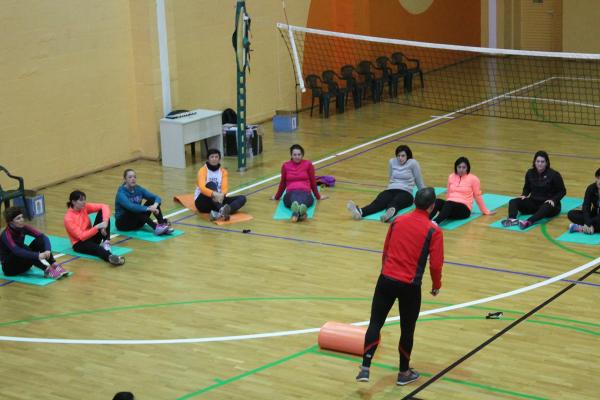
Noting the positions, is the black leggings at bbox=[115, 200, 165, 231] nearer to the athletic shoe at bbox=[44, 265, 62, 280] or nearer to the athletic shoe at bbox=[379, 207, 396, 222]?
the athletic shoe at bbox=[44, 265, 62, 280]

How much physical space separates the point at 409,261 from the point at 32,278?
4731mm

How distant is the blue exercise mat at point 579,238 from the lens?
10.7 metres

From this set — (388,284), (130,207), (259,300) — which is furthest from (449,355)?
(130,207)

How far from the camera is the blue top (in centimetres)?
1128

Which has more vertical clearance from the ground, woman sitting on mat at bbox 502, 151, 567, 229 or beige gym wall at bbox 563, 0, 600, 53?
beige gym wall at bbox 563, 0, 600, 53

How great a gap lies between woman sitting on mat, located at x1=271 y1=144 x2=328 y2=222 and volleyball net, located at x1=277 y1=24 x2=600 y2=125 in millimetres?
4887

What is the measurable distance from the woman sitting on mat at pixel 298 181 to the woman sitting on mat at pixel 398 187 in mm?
592

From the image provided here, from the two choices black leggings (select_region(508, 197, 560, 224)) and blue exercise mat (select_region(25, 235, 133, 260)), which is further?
black leggings (select_region(508, 197, 560, 224))

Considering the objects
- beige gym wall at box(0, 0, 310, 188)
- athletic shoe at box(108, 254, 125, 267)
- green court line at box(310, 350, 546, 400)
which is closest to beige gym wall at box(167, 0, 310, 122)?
beige gym wall at box(0, 0, 310, 188)

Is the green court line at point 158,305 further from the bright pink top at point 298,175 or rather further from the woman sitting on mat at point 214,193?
the bright pink top at point 298,175

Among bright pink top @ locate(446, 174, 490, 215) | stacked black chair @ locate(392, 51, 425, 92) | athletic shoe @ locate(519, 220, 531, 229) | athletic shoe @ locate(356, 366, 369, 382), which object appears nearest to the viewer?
athletic shoe @ locate(356, 366, 369, 382)

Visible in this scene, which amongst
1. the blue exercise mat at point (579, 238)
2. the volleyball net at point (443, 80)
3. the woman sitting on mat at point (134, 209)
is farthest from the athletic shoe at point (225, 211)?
the volleyball net at point (443, 80)

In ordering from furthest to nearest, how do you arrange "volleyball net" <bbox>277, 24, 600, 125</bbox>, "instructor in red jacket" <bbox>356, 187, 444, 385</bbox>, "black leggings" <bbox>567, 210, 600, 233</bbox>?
"volleyball net" <bbox>277, 24, 600, 125</bbox>, "black leggings" <bbox>567, 210, 600, 233</bbox>, "instructor in red jacket" <bbox>356, 187, 444, 385</bbox>

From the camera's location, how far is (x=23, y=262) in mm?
10102
